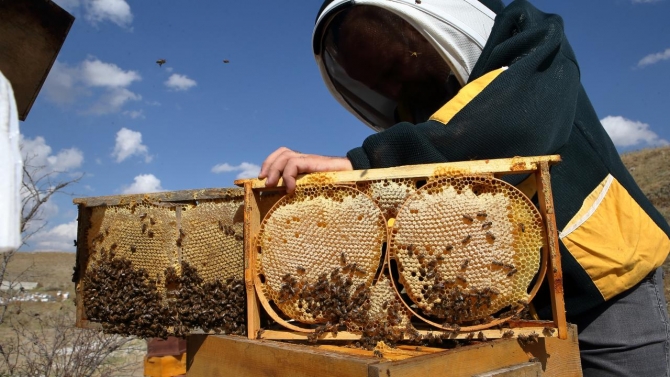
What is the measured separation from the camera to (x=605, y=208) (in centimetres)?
220

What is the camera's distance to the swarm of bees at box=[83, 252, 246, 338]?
2.36m

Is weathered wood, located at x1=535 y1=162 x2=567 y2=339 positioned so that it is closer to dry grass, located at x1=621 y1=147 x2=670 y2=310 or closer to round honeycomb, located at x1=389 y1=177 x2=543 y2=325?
round honeycomb, located at x1=389 y1=177 x2=543 y2=325

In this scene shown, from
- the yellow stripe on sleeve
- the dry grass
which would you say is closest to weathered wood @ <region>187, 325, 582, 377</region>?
the yellow stripe on sleeve

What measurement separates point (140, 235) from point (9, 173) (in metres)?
1.77

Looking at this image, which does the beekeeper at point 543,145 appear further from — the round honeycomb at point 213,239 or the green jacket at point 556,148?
the round honeycomb at point 213,239

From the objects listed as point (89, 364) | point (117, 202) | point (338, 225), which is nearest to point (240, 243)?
point (338, 225)

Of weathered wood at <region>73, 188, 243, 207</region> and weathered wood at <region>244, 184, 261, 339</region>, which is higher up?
weathered wood at <region>73, 188, 243, 207</region>

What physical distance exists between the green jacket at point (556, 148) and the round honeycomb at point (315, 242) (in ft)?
0.70

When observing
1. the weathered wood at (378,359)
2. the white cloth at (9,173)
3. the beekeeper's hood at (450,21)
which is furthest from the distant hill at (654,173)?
the white cloth at (9,173)

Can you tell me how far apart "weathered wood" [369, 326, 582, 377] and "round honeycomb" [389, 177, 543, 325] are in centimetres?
17

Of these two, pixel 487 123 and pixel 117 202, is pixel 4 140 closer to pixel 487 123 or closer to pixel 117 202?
pixel 487 123

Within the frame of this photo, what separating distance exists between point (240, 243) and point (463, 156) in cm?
117

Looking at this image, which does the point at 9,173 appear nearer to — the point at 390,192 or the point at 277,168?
the point at 277,168

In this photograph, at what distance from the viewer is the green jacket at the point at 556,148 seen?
202 cm
